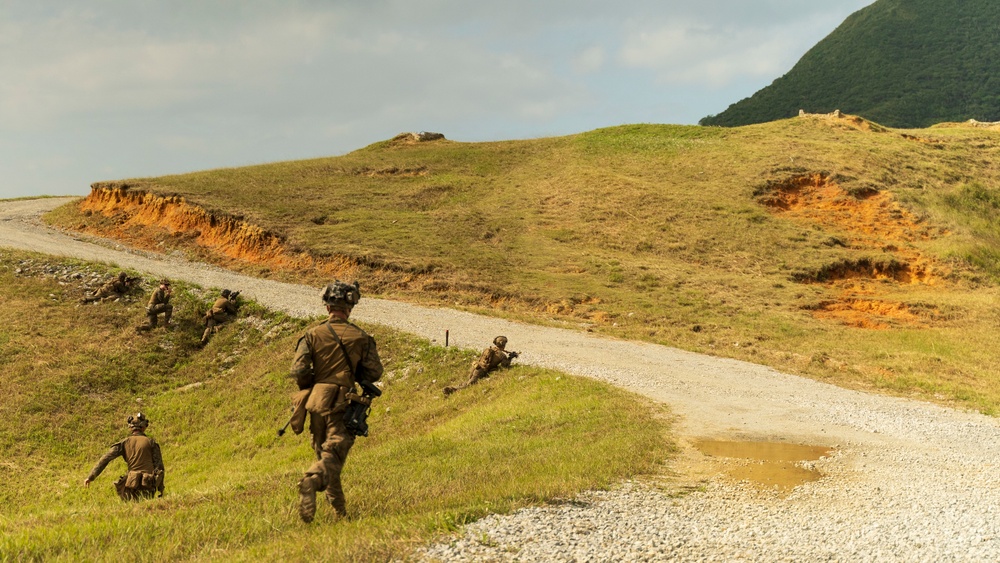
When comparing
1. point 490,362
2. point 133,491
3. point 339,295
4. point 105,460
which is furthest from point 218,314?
point 339,295

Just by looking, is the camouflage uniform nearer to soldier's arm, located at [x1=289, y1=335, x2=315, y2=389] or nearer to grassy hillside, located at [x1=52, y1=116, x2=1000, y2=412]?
grassy hillside, located at [x1=52, y1=116, x2=1000, y2=412]

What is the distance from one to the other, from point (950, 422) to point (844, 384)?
438 cm

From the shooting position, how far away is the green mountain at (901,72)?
96812 mm

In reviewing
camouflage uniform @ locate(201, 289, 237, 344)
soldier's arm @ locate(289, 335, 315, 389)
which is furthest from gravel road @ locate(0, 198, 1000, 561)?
camouflage uniform @ locate(201, 289, 237, 344)

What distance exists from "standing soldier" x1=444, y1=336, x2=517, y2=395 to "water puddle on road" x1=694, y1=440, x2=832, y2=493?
7517mm

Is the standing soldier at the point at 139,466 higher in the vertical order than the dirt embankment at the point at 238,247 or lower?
lower

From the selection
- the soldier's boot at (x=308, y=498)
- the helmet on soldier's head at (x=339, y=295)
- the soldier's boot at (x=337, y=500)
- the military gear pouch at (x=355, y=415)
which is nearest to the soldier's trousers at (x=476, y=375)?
the helmet on soldier's head at (x=339, y=295)

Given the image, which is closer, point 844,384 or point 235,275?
point 844,384

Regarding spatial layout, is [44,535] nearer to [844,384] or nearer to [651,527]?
[651,527]

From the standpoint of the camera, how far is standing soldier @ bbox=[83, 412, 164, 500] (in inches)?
460

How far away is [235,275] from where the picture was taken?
32.1 metres

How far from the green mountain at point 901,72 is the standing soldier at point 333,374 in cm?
9644

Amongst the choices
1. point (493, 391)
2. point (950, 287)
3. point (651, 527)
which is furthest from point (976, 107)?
point (651, 527)

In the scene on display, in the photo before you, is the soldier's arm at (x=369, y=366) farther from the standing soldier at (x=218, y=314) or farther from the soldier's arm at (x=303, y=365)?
the standing soldier at (x=218, y=314)
